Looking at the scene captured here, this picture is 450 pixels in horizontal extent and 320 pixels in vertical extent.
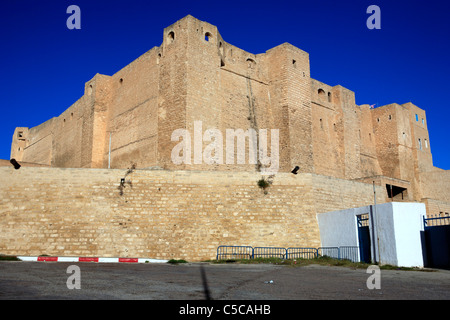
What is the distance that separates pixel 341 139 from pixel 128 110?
13039mm

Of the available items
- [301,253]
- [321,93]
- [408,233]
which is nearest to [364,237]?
[408,233]

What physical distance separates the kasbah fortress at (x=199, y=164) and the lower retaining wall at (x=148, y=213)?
1.4 inches

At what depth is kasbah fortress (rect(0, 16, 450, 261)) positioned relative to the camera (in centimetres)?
1359

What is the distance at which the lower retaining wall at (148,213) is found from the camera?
522 inches

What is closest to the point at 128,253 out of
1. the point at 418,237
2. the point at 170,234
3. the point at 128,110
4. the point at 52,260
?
the point at 170,234

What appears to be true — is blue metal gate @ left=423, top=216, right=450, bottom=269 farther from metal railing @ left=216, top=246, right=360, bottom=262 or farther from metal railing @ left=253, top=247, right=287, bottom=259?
metal railing @ left=253, top=247, right=287, bottom=259

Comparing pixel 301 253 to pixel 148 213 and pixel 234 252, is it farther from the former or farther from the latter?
pixel 148 213

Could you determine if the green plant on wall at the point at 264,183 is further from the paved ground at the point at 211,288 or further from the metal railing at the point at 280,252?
the paved ground at the point at 211,288

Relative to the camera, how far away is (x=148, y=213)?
13984 mm

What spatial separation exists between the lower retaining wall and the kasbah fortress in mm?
35

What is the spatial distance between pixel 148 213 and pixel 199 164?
4173 mm

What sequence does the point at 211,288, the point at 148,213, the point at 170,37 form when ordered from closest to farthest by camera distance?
the point at 211,288 → the point at 148,213 → the point at 170,37

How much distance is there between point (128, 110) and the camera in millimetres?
22328

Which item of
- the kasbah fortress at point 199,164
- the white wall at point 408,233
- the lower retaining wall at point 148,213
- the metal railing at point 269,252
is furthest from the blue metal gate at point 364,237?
the metal railing at point 269,252
